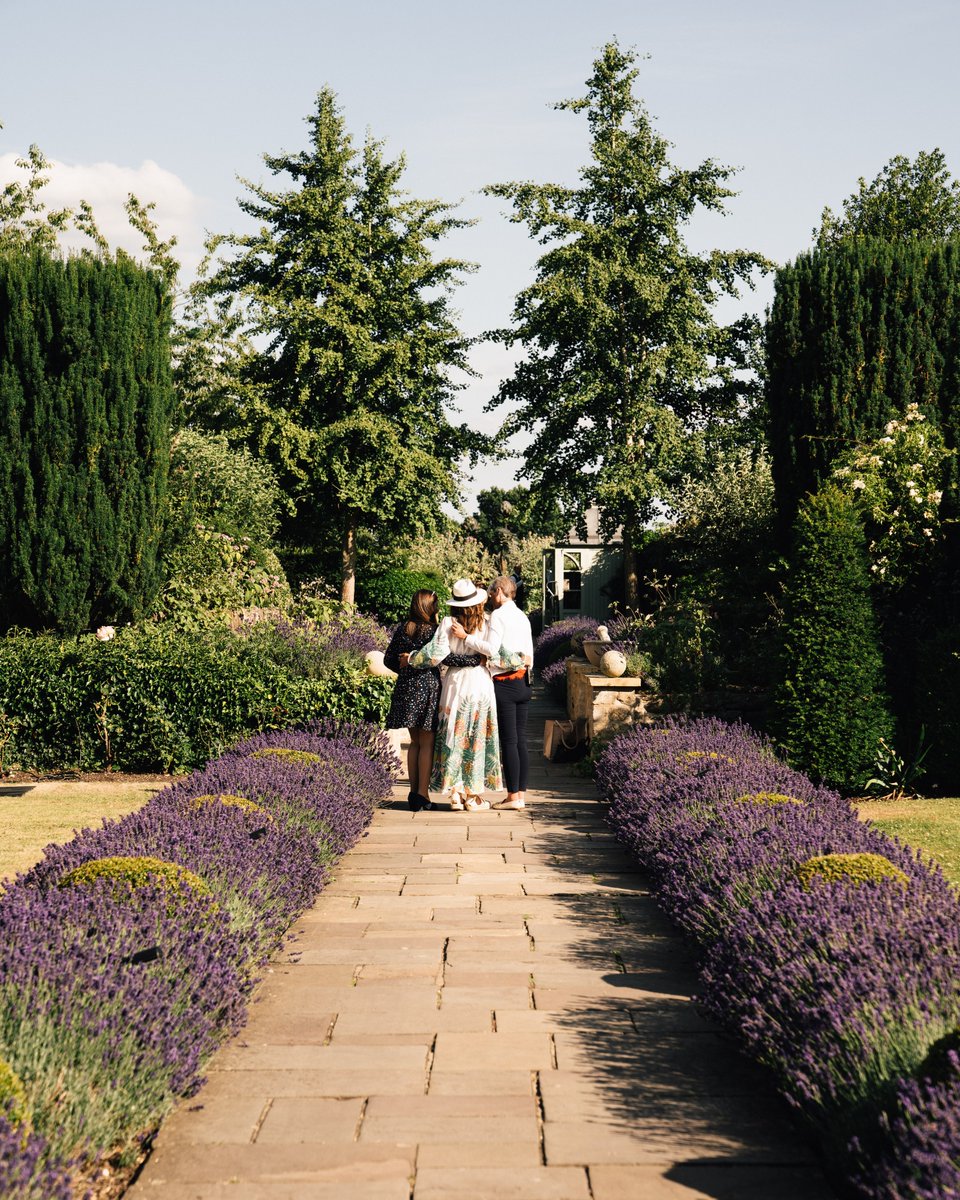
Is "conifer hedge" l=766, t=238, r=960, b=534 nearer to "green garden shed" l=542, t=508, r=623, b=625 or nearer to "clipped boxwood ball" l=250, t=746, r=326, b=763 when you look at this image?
"clipped boxwood ball" l=250, t=746, r=326, b=763

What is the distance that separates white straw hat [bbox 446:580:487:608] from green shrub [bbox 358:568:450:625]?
2159 centimetres

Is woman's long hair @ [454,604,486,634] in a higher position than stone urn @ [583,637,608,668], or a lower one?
higher

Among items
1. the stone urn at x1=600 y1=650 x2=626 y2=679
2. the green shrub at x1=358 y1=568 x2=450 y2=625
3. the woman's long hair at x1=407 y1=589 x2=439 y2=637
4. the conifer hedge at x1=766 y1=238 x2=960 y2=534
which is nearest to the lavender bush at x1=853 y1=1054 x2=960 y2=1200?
the woman's long hair at x1=407 y1=589 x2=439 y2=637

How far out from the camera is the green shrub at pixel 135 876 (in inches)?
182

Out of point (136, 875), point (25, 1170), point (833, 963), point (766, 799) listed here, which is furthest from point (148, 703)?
point (25, 1170)

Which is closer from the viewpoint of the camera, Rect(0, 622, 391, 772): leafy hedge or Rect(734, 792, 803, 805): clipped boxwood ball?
Rect(734, 792, 803, 805): clipped boxwood ball

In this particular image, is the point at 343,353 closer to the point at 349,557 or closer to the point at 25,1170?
the point at 349,557

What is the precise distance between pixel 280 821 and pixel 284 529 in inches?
1037

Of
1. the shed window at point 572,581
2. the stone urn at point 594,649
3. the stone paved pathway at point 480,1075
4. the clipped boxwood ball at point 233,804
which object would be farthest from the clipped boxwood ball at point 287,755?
the shed window at point 572,581

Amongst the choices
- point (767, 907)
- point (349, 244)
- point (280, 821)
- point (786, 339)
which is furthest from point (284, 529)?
point (767, 907)

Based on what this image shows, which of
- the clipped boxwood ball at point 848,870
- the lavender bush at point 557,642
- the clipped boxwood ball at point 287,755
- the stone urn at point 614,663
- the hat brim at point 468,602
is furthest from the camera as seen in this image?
the lavender bush at point 557,642

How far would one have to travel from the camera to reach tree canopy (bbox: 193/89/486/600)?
1176 inches

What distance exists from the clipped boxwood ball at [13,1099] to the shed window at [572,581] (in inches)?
1443

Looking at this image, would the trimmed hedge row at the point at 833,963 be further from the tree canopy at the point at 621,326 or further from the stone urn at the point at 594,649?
the tree canopy at the point at 621,326
